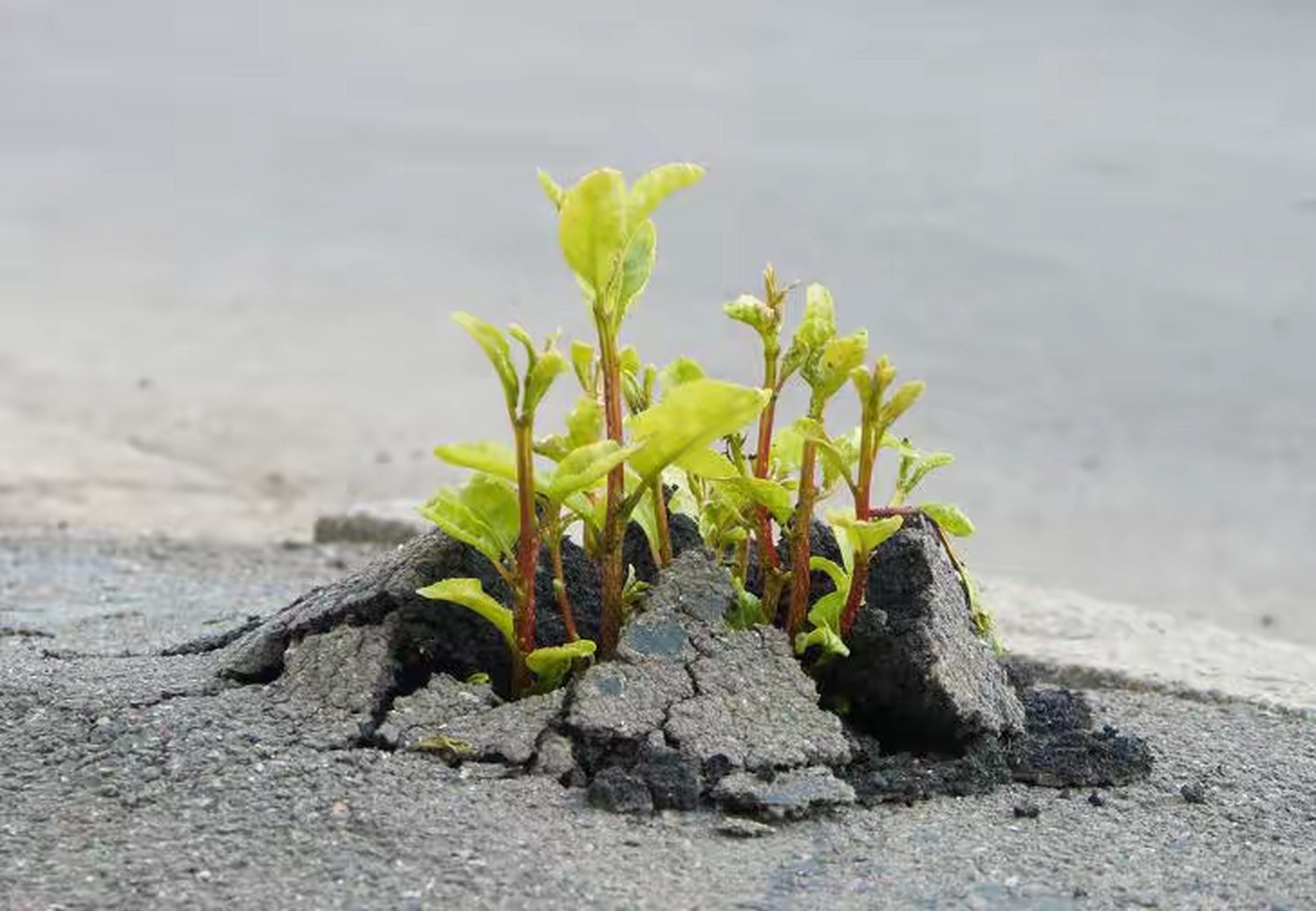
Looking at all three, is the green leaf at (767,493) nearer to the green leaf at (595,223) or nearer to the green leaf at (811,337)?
the green leaf at (811,337)

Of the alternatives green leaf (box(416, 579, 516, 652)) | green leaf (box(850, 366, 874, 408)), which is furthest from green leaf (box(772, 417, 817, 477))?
green leaf (box(416, 579, 516, 652))

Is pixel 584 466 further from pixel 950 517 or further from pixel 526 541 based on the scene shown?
pixel 950 517

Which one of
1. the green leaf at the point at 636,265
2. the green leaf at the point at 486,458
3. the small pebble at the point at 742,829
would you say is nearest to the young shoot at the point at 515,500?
the green leaf at the point at 486,458

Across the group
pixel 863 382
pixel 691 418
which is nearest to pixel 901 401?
pixel 863 382

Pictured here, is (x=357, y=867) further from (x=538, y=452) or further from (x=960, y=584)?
(x=960, y=584)

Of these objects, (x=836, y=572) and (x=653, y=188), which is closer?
(x=653, y=188)

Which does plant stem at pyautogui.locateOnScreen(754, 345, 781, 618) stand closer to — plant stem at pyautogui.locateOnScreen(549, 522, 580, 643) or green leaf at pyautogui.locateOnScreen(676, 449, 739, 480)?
green leaf at pyautogui.locateOnScreen(676, 449, 739, 480)

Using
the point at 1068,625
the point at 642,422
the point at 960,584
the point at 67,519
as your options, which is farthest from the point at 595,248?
the point at 67,519
